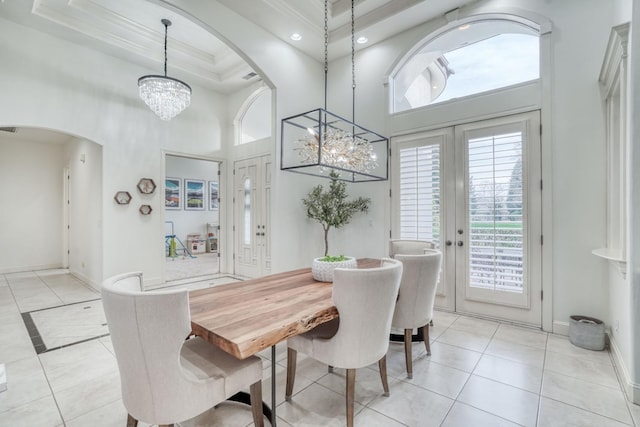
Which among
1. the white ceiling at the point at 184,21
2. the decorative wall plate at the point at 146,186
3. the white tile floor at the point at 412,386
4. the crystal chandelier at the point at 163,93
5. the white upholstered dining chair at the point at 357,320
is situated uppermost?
the white ceiling at the point at 184,21

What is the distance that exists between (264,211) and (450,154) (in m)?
3.35

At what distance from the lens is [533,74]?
3307 millimetres

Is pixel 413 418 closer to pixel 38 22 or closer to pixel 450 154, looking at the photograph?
pixel 450 154

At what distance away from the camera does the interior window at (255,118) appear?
5.89 m

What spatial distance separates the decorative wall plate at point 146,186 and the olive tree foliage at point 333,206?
283cm

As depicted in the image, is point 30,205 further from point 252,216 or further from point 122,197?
point 252,216

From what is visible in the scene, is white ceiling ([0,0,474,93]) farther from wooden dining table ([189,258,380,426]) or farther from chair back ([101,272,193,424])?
chair back ([101,272,193,424])

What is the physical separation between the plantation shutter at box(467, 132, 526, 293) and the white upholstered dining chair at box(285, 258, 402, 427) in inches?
89.5

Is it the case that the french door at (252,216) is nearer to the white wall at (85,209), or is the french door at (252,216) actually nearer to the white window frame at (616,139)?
the white wall at (85,209)

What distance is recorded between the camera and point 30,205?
22.6 feet

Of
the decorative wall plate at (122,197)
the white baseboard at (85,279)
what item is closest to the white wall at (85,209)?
the white baseboard at (85,279)

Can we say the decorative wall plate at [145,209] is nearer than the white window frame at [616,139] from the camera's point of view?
No

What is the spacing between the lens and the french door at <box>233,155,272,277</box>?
559 centimetres

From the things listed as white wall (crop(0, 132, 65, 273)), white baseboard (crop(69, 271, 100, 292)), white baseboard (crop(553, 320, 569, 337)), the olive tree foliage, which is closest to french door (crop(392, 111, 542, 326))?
white baseboard (crop(553, 320, 569, 337))
